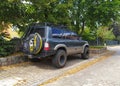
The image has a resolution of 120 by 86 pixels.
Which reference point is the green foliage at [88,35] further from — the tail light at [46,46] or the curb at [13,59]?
the tail light at [46,46]

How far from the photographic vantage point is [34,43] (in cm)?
907

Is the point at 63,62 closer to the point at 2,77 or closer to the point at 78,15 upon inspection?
the point at 2,77

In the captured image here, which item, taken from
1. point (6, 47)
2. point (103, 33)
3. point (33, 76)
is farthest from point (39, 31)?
point (103, 33)

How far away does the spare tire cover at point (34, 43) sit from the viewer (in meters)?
8.92

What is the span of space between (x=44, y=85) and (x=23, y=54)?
11.0ft

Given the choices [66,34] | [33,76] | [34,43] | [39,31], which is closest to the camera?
[33,76]

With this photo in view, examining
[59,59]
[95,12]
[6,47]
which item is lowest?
[59,59]

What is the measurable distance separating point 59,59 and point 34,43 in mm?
1339

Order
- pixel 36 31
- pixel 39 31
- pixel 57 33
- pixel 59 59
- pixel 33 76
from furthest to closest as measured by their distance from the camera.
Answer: pixel 57 33 → pixel 36 31 → pixel 39 31 → pixel 59 59 → pixel 33 76

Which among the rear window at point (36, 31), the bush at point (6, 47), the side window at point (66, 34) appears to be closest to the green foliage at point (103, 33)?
the side window at point (66, 34)

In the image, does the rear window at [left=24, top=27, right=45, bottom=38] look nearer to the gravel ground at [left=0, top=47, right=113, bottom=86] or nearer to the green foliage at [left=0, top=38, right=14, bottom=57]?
the green foliage at [left=0, top=38, right=14, bottom=57]

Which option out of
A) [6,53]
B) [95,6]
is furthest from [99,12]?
[6,53]

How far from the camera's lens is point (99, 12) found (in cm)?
1502

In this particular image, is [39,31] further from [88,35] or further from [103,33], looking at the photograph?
[103,33]
